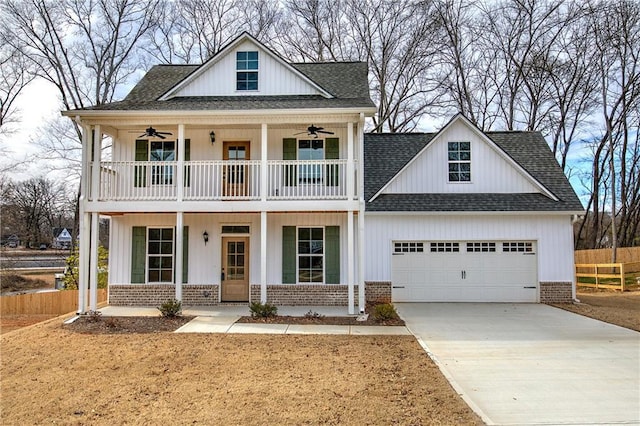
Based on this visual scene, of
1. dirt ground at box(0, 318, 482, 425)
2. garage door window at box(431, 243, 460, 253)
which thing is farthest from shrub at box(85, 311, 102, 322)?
garage door window at box(431, 243, 460, 253)

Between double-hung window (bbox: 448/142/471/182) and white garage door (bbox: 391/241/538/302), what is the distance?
7.08 ft

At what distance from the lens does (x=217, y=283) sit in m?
13.4

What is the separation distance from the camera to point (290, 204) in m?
11.9

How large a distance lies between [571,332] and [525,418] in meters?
5.69

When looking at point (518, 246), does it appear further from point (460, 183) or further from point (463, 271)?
point (460, 183)

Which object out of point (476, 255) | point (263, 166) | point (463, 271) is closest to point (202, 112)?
point (263, 166)

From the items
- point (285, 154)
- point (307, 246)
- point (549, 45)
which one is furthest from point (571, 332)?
point (549, 45)

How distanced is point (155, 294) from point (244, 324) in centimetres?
411

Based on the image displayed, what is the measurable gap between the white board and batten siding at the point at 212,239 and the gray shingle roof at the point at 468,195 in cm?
213

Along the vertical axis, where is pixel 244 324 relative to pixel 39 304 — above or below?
above

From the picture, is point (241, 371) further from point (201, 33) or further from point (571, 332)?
point (201, 33)

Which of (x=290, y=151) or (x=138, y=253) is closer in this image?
(x=138, y=253)

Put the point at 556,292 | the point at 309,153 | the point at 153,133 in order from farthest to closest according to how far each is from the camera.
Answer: the point at 556,292
the point at 309,153
the point at 153,133

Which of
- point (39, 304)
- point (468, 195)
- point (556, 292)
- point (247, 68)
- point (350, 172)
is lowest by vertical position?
point (39, 304)
